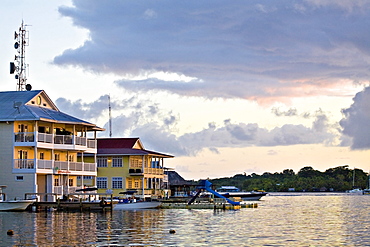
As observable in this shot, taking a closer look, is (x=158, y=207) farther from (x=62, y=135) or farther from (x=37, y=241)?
(x=37, y=241)

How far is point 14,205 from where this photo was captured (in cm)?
6169

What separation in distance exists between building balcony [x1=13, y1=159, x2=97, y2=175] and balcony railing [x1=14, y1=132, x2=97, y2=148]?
206cm

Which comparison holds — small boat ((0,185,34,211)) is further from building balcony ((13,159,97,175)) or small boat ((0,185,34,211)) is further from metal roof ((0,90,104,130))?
metal roof ((0,90,104,130))

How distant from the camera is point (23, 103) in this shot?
68.8m

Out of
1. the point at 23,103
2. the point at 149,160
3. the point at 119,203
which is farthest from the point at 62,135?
the point at 149,160

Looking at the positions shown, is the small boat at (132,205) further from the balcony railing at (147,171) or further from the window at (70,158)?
the balcony railing at (147,171)

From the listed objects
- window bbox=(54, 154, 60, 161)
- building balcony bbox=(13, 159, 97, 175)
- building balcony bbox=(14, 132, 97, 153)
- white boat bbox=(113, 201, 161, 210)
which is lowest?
white boat bbox=(113, 201, 161, 210)

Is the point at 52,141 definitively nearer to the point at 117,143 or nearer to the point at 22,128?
the point at 22,128

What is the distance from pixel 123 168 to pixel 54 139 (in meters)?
20.5

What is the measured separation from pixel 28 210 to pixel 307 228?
28704mm

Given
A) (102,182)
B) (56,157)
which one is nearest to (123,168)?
(102,182)

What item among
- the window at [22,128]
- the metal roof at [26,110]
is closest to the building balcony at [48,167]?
the window at [22,128]

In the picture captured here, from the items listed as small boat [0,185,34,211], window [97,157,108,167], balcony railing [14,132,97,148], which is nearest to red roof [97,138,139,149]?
window [97,157,108,167]

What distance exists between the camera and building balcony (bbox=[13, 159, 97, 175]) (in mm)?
66000
